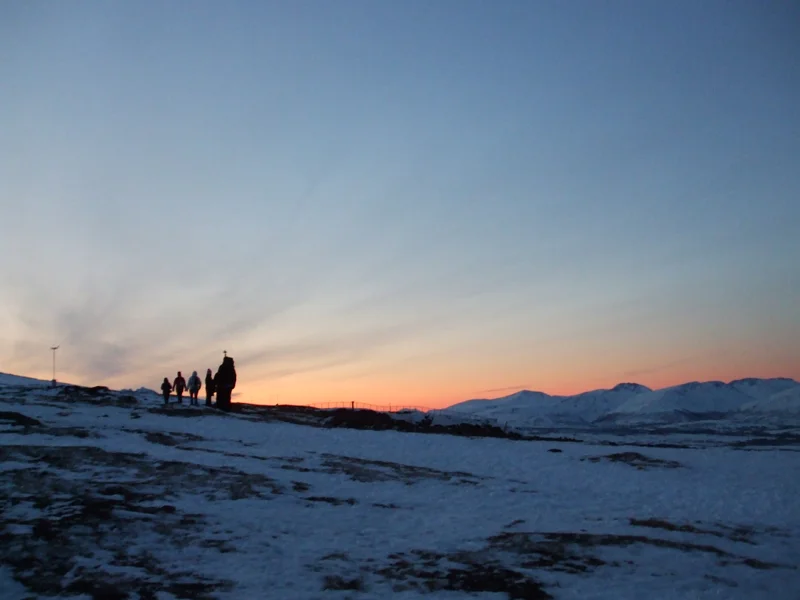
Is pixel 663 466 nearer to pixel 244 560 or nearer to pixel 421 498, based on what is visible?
pixel 421 498

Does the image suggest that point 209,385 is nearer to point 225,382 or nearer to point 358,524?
point 225,382

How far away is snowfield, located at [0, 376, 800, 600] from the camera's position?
957cm

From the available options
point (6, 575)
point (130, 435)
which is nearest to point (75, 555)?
point (6, 575)

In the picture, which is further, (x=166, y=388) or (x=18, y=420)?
(x=166, y=388)

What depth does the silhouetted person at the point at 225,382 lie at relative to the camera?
40562 mm

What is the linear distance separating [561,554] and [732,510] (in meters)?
8.65

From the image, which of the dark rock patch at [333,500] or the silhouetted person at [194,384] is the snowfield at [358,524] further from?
the silhouetted person at [194,384]

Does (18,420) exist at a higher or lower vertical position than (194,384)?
lower

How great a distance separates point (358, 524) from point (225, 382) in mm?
29147

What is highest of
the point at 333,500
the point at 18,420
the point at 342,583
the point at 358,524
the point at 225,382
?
the point at 225,382

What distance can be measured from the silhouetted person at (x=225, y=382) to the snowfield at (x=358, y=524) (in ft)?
50.2

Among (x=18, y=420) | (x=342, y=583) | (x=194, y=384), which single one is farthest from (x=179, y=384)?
(x=342, y=583)

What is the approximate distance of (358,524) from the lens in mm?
13445

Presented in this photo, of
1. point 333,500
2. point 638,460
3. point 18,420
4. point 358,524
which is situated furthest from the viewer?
point 638,460
